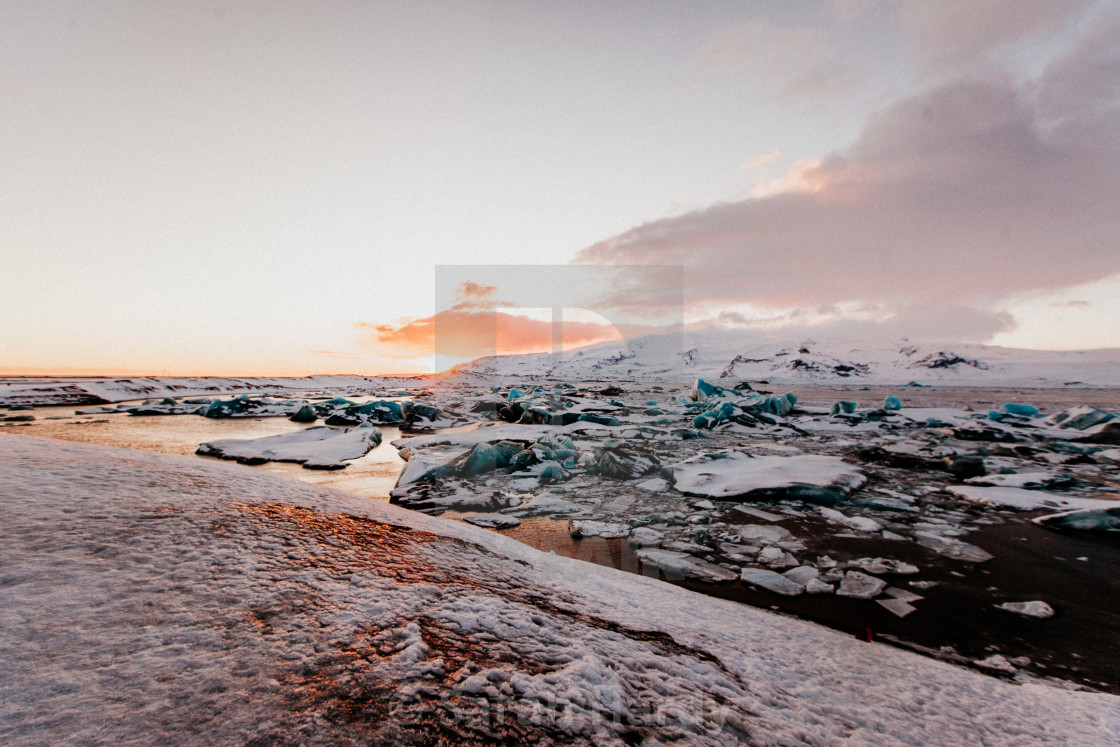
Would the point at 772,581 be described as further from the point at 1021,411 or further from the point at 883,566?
the point at 1021,411

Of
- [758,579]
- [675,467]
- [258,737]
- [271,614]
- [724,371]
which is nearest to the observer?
[258,737]

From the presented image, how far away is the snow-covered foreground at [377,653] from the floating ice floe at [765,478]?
7.72 feet

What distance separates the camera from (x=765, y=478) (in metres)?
4.41

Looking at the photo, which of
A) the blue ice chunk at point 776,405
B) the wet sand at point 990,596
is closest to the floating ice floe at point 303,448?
the wet sand at point 990,596

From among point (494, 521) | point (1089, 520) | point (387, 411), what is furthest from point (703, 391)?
point (494, 521)

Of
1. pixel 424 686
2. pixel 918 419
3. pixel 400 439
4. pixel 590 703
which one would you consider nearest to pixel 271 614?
pixel 424 686

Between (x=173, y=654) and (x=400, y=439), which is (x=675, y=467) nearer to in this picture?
(x=173, y=654)

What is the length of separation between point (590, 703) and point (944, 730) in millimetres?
1056

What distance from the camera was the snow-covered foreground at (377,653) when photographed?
0.79 meters

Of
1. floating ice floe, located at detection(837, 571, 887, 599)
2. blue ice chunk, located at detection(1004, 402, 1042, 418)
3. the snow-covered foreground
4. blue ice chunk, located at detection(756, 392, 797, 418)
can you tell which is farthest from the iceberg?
the snow-covered foreground

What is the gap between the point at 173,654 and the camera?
35.5 inches

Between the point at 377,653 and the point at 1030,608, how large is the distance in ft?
10.3

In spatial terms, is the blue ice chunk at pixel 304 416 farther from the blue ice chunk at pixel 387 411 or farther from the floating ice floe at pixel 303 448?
the floating ice floe at pixel 303 448

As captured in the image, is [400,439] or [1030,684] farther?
[400,439]
